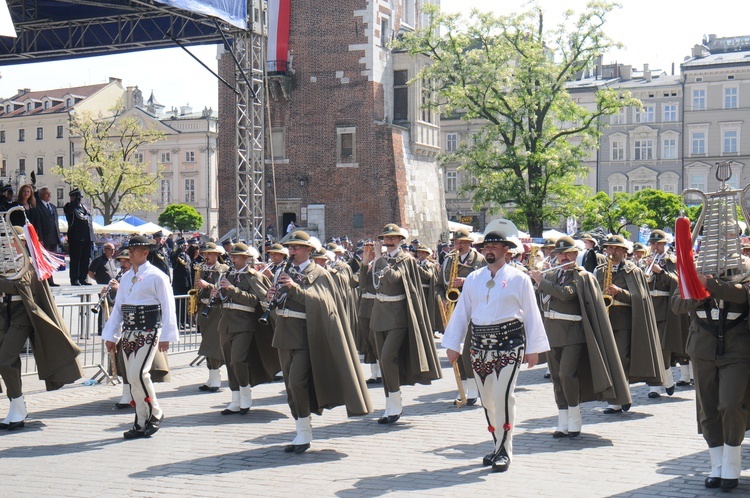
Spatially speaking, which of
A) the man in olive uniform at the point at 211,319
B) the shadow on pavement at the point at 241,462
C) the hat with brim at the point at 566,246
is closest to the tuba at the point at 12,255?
the man in olive uniform at the point at 211,319

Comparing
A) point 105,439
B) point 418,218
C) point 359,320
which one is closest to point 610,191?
point 418,218

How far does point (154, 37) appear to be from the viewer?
73.2 ft

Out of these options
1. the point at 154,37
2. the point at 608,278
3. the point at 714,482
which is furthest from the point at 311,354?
the point at 154,37

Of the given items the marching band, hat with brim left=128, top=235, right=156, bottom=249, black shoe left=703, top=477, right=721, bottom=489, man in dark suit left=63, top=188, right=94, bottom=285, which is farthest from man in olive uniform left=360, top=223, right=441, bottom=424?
man in dark suit left=63, top=188, right=94, bottom=285

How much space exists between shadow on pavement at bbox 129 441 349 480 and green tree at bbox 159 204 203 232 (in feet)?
186

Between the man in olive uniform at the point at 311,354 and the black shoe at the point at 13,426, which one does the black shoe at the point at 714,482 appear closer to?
the man in olive uniform at the point at 311,354

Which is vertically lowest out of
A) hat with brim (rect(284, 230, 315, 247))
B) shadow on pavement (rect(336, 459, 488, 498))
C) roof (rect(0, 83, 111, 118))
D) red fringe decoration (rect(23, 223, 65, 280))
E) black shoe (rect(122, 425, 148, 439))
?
black shoe (rect(122, 425, 148, 439))

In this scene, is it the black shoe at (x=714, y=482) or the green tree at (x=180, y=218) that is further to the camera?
the green tree at (x=180, y=218)

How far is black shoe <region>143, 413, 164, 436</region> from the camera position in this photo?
9898 millimetres

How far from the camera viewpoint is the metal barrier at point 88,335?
14.0 m

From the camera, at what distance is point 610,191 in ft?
247

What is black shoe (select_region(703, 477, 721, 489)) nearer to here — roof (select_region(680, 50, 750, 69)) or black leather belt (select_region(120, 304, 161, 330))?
black leather belt (select_region(120, 304, 161, 330))

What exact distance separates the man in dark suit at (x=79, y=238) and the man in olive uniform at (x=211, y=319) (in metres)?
6.18

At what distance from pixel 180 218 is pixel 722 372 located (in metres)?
59.1
